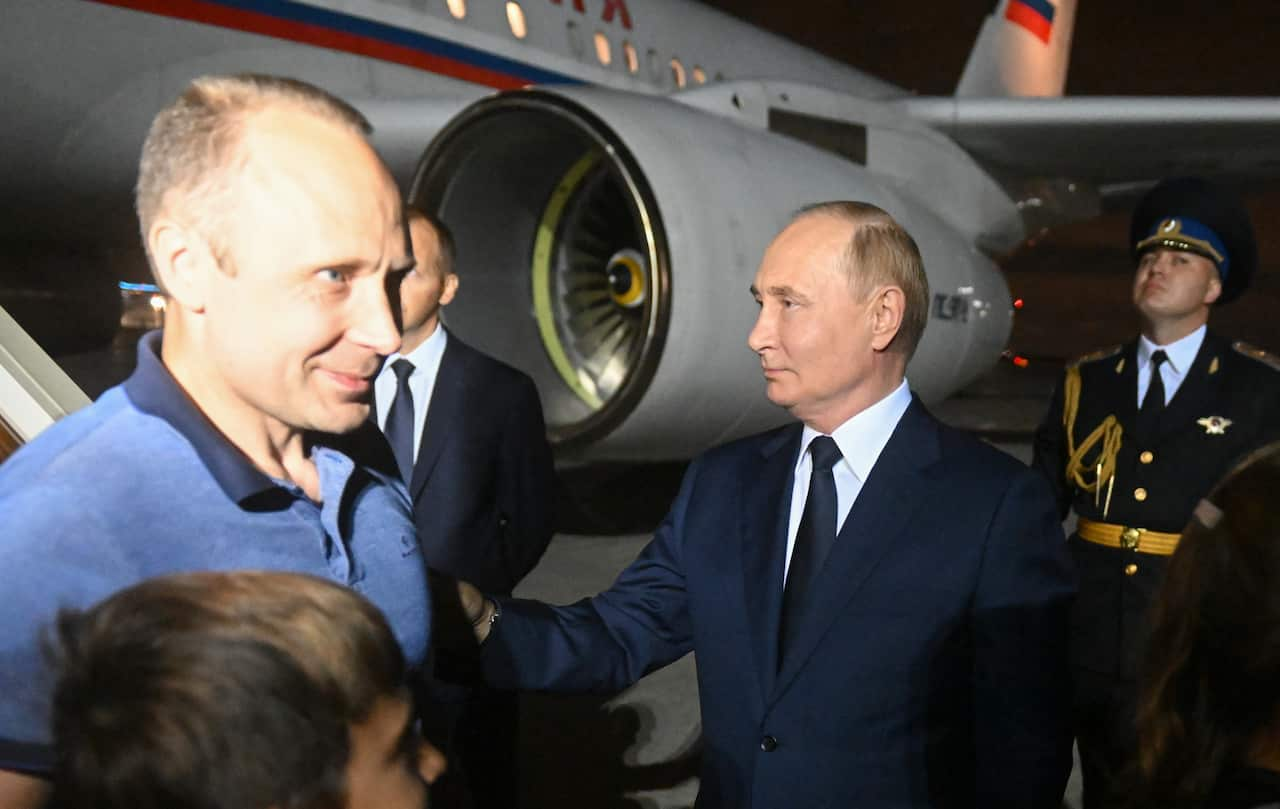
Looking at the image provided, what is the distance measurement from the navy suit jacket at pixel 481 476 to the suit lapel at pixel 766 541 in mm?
865

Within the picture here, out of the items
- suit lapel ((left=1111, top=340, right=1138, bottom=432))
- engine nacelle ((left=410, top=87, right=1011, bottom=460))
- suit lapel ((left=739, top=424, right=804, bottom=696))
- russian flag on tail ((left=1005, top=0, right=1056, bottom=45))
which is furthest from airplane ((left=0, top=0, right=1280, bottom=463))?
russian flag on tail ((left=1005, top=0, right=1056, bottom=45))

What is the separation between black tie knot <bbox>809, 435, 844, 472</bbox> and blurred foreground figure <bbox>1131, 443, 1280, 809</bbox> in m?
0.63

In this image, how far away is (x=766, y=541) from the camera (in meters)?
1.60

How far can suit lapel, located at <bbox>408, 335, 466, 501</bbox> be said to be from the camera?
7.72 feet

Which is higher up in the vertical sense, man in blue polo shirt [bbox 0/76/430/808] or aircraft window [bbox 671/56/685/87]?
aircraft window [bbox 671/56/685/87]

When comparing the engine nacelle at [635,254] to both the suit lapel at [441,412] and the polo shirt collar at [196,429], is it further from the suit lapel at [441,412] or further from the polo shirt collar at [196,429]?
the polo shirt collar at [196,429]

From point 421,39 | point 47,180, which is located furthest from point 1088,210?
point 47,180

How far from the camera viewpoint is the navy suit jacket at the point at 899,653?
1.49 m

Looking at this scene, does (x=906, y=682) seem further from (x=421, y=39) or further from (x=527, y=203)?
(x=421, y=39)

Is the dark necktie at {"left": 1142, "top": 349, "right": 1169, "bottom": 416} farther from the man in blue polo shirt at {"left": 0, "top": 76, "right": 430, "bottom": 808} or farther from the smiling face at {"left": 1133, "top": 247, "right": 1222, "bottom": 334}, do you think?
the man in blue polo shirt at {"left": 0, "top": 76, "right": 430, "bottom": 808}

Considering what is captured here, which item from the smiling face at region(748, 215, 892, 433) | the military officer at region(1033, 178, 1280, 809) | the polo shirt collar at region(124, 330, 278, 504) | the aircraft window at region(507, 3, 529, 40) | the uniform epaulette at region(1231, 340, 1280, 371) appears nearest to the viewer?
the polo shirt collar at region(124, 330, 278, 504)

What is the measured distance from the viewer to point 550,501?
2557mm

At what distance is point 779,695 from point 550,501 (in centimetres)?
115

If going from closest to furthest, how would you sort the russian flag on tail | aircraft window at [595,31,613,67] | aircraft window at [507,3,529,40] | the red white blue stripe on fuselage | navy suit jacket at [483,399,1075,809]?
navy suit jacket at [483,399,1075,809]
the red white blue stripe on fuselage
aircraft window at [507,3,529,40]
aircraft window at [595,31,613,67]
the russian flag on tail
